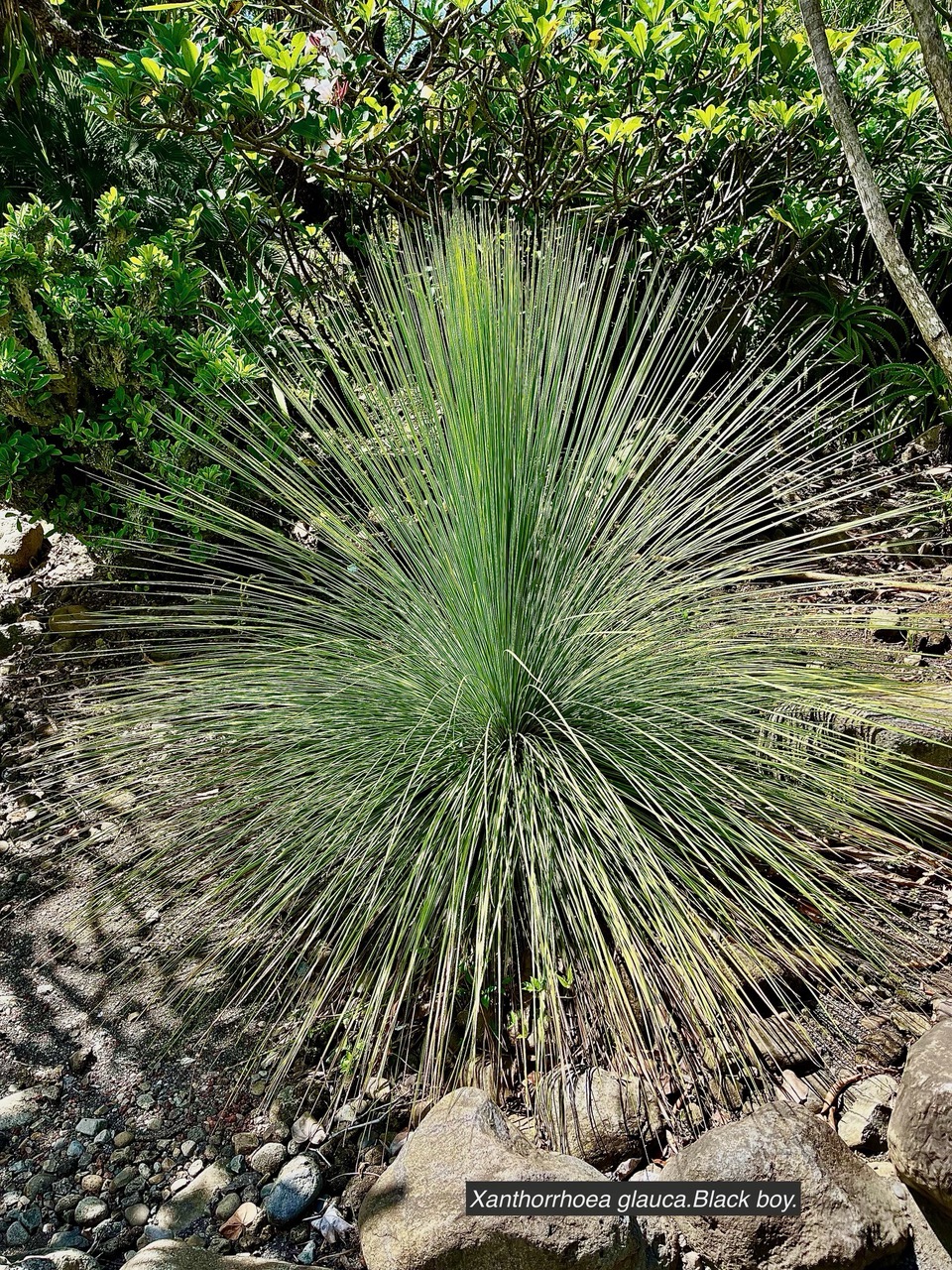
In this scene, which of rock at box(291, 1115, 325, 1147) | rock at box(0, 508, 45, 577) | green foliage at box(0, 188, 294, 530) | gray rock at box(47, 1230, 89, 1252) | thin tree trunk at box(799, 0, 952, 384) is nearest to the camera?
gray rock at box(47, 1230, 89, 1252)

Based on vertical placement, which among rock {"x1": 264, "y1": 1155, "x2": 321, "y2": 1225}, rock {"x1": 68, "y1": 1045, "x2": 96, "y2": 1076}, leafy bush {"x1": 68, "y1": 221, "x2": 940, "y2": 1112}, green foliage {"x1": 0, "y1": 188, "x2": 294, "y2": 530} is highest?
green foliage {"x1": 0, "y1": 188, "x2": 294, "y2": 530}

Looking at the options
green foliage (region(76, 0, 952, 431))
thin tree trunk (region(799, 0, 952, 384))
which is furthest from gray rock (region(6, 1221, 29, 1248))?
thin tree trunk (region(799, 0, 952, 384))

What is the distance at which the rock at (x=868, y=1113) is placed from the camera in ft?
4.72

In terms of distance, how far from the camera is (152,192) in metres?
3.02

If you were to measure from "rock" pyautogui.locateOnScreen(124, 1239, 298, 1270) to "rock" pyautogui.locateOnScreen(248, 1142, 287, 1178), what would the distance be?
17 centimetres

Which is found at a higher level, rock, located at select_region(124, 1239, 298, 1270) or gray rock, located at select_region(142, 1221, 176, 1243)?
rock, located at select_region(124, 1239, 298, 1270)

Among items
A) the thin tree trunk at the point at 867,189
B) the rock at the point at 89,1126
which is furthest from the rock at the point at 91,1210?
the thin tree trunk at the point at 867,189

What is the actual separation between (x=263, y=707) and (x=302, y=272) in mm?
1695

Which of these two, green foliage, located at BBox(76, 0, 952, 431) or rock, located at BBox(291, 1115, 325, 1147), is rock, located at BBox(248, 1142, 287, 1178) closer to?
rock, located at BBox(291, 1115, 325, 1147)

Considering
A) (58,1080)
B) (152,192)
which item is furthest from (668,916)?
(152,192)

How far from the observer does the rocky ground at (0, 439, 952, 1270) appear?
125 cm

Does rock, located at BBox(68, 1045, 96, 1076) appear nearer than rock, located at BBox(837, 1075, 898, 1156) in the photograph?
No

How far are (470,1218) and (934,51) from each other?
2.32 metres

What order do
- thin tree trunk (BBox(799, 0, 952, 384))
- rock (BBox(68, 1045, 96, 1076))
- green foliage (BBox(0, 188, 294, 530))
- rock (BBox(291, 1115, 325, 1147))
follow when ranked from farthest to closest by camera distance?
green foliage (BBox(0, 188, 294, 530)), thin tree trunk (BBox(799, 0, 952, 384)), rock (BBox(68, 1045, 96, 1076)), rock (BBox(291, 1115, 325, 1147))
